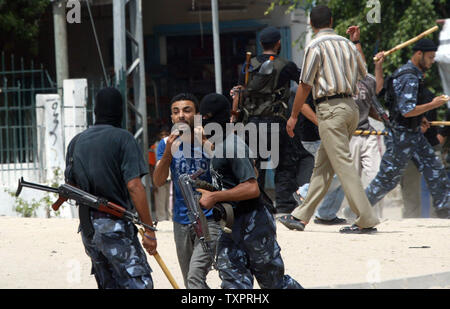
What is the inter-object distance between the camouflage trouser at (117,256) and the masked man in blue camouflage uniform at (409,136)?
14.1 ft

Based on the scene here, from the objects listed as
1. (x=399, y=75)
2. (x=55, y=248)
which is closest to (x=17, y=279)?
(x=55, y=248)

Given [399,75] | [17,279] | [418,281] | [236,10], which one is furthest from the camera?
[236,10]

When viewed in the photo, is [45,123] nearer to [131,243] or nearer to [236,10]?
[236,10]

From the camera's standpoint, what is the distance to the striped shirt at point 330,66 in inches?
302

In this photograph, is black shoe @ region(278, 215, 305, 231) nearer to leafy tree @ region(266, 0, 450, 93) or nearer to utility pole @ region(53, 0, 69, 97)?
leafy tree @ region(266, 0, 450, 93)

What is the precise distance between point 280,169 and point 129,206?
404 centimetres

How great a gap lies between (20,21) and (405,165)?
8.29 metres

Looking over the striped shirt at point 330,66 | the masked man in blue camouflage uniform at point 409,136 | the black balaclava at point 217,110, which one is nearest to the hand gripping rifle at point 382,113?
the masked man in blue camouflage uniform at point 409,136

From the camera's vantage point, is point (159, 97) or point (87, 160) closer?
point (87, 160)

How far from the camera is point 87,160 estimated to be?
16.1ft

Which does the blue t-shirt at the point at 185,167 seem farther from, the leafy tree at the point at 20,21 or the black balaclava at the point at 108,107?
the leafy tree at the point at 20,21

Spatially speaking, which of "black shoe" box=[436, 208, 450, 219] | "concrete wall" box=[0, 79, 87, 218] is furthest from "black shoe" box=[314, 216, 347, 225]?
"concrete wall" box=[0, 79, 87, 218]

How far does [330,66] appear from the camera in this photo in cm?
767

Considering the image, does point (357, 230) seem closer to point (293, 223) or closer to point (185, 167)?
point (293, 223)
